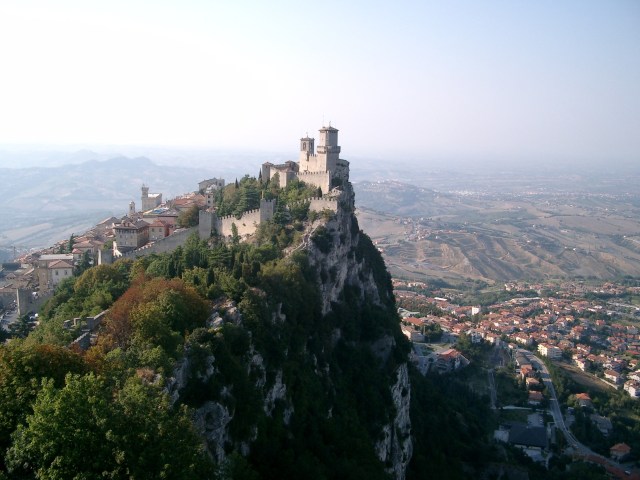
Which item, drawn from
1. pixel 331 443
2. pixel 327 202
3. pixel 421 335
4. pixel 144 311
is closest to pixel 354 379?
pixel 331 443

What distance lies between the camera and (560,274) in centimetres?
14450

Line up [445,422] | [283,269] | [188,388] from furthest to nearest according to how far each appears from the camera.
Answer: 1. [445,422]
2. [283,269]
3. [188,388]

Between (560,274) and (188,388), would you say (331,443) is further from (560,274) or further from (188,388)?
(560,274)

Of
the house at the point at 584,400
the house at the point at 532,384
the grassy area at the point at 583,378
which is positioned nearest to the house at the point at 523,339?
the grassy area at the point at 583,378

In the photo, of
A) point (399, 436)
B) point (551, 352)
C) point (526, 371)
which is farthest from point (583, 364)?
point (399, 436)

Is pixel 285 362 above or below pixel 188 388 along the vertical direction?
below

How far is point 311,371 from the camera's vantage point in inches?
1195

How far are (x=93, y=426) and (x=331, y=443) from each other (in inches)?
610

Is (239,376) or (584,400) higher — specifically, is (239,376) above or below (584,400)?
above

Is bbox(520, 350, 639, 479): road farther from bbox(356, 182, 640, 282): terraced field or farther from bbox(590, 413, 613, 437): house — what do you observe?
bbox(356, 182, 640, 282): terraced field

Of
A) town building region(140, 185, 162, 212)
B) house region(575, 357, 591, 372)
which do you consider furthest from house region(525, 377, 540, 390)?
town building region(140, 185, 162, 212)

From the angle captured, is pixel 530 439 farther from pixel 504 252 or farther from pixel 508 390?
pixel 504 252

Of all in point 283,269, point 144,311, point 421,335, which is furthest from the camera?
point 421,335

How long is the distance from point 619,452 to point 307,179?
120ft
